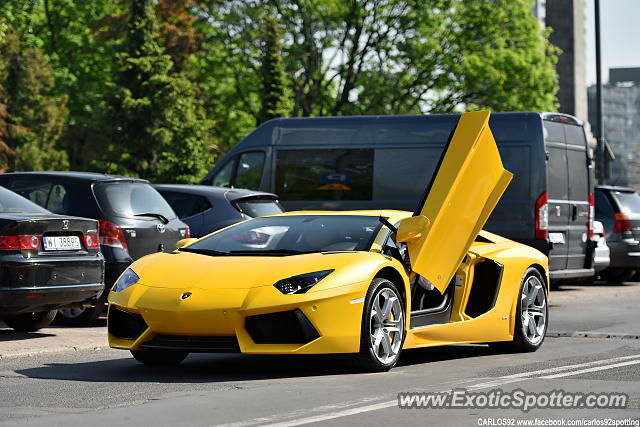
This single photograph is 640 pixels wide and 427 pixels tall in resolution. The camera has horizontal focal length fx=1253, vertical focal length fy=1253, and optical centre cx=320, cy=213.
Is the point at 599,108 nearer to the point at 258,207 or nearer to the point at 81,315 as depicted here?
the point at 258,207

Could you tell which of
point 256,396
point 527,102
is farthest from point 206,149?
point 256,396

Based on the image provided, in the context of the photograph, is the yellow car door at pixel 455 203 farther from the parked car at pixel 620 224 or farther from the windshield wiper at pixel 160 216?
the parked car at pixel 620 224

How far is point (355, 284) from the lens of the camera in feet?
28.3

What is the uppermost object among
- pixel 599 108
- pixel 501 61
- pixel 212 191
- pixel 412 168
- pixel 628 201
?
pixel 501 61

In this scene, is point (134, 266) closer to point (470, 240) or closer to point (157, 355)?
point (157, 355)

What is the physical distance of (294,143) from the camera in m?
21.0

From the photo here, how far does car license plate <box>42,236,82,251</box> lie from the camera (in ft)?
36.8

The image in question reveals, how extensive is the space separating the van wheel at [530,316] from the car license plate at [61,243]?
3904 millimetres

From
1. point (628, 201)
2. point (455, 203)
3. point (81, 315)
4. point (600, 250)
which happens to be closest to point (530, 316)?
point (455, 203)

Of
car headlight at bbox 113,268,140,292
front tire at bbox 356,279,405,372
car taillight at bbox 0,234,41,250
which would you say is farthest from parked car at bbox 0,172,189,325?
front tire at bbox 356,279,405,372

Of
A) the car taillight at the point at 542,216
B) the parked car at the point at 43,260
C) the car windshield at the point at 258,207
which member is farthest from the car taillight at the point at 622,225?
the parked car at the point at 43,260

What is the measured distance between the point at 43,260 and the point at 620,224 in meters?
14.3

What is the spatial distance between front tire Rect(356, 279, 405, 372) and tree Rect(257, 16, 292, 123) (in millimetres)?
39694

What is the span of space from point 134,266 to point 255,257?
3.12ft
